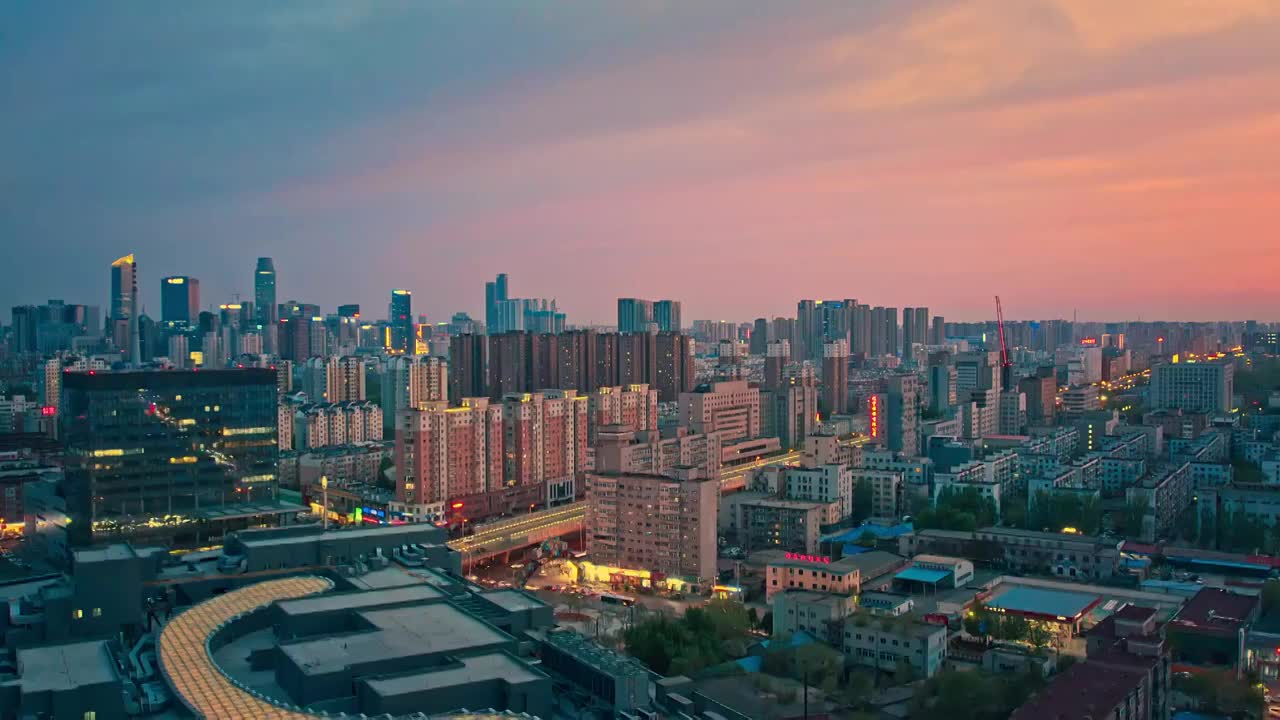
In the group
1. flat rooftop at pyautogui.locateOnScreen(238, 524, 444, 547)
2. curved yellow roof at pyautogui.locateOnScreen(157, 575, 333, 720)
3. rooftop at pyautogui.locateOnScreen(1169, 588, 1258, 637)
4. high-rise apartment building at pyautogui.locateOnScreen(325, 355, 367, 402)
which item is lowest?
rooftop at pyautogui.locateOnScreen(1169, 588, 1258, 637)

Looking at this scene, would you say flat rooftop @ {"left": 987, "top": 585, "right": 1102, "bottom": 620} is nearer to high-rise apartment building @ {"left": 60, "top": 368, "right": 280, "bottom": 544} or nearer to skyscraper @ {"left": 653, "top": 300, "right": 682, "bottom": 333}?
high-rise apartment building @ {"left": 60, "top": 368, "right": 280, "bottom": 544}

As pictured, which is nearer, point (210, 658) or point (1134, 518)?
point (210, 658)

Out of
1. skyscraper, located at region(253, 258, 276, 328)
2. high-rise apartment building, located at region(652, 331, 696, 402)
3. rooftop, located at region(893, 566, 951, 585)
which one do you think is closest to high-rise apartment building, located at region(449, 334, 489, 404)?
high-rise apartment building, located at region(652, 331, 696, 402)

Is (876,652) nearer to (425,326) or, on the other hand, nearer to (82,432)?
(82,432)

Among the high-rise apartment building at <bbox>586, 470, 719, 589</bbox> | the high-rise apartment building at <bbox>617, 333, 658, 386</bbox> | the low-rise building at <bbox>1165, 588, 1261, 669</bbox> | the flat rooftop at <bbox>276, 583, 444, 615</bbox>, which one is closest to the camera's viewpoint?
the flat rooftop at <bbox>276, 583, 444, 615</bbox>

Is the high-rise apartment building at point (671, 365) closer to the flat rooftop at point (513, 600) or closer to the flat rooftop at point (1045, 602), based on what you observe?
the flat rooftop at point (1045, 602)

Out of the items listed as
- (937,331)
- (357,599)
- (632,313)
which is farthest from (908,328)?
(357,599)

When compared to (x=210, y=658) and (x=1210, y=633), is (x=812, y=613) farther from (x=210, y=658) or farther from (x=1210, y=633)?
(x=210, y=658)
